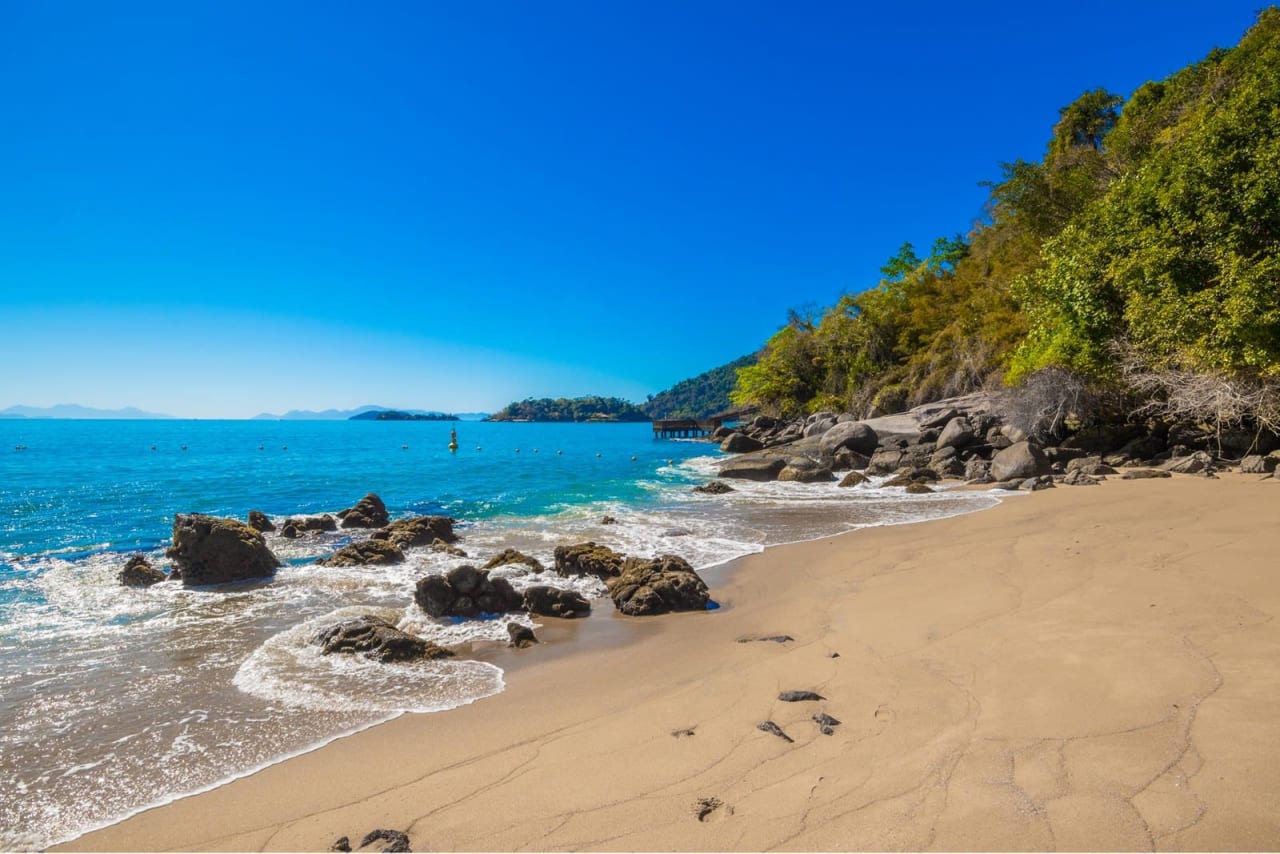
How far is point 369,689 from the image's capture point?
6.52m

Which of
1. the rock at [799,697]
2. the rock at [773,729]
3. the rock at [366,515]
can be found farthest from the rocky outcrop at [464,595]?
the rock at [366,515]

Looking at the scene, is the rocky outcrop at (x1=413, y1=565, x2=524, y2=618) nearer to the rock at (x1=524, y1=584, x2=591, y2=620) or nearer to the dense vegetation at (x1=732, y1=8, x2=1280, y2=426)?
the rock at (x1=524, y1=584, x2=591, y2=620)

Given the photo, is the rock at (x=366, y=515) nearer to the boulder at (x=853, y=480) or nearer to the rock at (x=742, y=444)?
the boulder at (x=853, y=480)

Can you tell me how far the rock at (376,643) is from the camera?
7316 millimetres

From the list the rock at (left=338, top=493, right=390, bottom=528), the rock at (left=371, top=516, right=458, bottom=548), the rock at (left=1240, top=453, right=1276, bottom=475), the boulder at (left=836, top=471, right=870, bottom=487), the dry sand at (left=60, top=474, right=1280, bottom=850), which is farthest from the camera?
the boulder at (left=836, top=471, right=870, bottom=487)

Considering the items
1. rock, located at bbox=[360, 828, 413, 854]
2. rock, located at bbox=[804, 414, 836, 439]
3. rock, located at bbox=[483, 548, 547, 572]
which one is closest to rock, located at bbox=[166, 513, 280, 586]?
rock, located at bbox=[483, 548, 547, 572]

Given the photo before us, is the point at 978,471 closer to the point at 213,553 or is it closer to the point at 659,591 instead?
the point at 659,591

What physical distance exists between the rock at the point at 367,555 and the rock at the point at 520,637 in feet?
19.2

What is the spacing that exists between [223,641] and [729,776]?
7.60 m

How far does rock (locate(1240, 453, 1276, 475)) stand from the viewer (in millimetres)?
16312

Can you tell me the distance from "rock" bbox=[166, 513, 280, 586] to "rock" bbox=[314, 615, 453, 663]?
17.5ft

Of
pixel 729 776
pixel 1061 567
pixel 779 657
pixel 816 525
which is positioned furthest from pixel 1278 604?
pixel 816 525

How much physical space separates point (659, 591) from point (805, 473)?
17.4m

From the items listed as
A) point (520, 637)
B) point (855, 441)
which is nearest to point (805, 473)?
point (855, 441)
